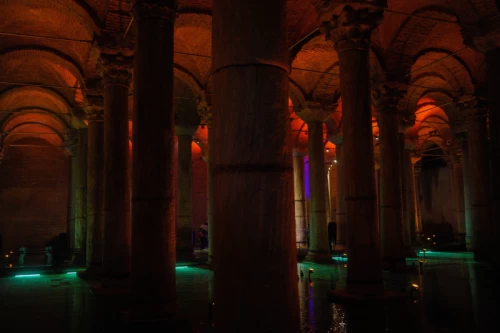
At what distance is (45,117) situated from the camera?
2248 cm

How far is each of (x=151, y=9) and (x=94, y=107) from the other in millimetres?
6621

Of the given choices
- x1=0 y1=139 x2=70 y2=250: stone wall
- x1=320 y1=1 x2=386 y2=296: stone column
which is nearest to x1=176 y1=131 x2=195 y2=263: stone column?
x1=320 y1=1 x2=386 y2=296: stone column

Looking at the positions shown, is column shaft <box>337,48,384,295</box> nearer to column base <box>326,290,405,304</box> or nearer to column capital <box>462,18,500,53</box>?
column base <box>326,290,405,304</box>

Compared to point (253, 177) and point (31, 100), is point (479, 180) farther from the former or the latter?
point (31, 100)

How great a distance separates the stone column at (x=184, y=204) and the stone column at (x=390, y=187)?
8294 mm

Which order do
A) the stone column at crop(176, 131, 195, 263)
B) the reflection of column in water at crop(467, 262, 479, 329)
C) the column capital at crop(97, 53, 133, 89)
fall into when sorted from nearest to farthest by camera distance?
1. the reflection of column in water at crop(467, 262, 479, 329)
2. the column capital at crop(97, 53, 133, 89)
3. the stone column at crop(176, 131, 195, 263)

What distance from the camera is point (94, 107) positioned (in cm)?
1295

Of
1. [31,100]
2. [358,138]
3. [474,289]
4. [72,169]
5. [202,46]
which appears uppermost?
[202,46]

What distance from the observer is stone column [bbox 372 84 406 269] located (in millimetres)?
11438

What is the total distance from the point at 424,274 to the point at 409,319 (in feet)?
19.6

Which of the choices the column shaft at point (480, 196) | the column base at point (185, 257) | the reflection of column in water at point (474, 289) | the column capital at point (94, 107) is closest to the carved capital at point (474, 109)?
the column shaft at point (480, 196)

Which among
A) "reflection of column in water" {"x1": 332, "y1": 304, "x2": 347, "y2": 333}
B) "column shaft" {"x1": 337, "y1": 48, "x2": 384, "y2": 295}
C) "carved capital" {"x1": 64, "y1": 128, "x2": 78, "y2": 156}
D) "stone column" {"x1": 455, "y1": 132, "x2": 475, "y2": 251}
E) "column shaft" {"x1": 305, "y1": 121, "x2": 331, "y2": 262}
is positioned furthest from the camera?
"carved capital" {"x1": 64, "y1": 128, "x2": 78, "y2": 156}

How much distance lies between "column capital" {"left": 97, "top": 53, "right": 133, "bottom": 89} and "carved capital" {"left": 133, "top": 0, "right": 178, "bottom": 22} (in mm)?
3061

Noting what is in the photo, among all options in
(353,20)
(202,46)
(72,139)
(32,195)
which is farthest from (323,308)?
(32,195)
